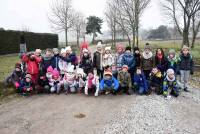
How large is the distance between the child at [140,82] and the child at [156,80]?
1.11 feet

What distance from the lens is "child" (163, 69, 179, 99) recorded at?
30.5 feet

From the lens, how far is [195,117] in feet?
24.1

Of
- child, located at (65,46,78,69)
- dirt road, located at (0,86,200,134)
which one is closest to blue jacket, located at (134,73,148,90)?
dirt road, located at (0,86,200,134)

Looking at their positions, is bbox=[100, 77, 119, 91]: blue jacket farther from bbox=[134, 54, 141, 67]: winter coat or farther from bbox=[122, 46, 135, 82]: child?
bbox=[134, 54, 141, 67]: winter coat

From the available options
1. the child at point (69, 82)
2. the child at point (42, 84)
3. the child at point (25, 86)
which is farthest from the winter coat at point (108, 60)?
the child at point (25, 86)

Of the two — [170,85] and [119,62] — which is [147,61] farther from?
[170,85]

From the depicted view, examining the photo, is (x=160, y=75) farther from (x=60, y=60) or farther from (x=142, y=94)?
(x=60, y=60)

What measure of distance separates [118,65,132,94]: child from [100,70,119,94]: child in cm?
21

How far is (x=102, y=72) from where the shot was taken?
10.5 metres

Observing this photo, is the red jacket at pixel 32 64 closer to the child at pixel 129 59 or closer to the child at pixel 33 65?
the child at pixel 33 65

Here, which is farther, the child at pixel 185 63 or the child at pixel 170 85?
the child at pixel 185 63

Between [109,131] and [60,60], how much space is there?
4763 mm

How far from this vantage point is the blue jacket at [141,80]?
9531 mm

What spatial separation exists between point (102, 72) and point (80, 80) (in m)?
0.99
